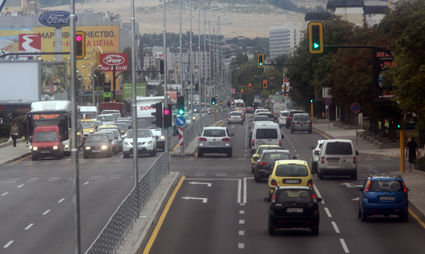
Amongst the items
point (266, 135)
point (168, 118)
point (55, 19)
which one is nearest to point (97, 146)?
point (266, 135)

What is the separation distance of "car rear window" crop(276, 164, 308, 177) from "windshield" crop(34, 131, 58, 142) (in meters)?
22.0

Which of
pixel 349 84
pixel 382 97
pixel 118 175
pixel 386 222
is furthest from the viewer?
pixel 349 84

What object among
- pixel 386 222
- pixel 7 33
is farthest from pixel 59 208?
pixel 7 33

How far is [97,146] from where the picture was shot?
40344mm

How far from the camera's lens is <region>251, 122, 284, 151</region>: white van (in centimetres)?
3784

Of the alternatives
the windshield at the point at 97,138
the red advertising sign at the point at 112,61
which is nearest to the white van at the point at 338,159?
the windshield at the point at 97,138

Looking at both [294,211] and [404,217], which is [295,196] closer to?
[294,211]

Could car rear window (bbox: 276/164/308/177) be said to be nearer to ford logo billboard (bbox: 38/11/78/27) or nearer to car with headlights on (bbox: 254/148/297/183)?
car with headlights on (bbox: 254/148/297/183)

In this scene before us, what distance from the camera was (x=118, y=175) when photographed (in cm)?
3047

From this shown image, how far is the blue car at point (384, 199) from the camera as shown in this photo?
18.3 metres

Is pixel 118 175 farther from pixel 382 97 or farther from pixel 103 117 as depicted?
pixel 103 117

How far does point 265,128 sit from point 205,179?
10.1 meters

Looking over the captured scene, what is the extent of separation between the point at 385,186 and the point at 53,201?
37.2 feet

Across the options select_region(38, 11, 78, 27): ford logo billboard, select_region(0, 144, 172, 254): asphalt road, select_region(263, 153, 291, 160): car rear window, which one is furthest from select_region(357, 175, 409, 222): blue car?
select_region(38, 11, 78, 27): ford logo billboard
